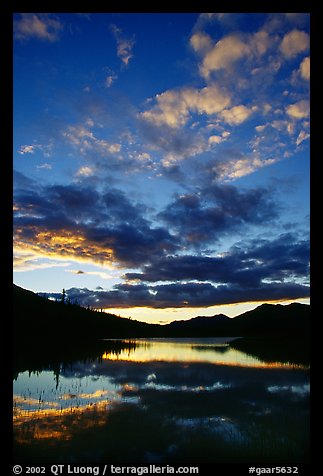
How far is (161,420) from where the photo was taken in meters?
18.6

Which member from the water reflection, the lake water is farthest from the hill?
the lake water

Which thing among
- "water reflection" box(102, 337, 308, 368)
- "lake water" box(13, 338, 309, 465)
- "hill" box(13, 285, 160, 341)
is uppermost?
"lake water" box(13, 338, 309, 465)

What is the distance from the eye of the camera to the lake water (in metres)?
14.1

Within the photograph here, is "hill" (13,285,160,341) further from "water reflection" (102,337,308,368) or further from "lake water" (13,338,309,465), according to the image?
"lake water" (13,338,309,465)

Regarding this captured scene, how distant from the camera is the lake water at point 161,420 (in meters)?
14.1

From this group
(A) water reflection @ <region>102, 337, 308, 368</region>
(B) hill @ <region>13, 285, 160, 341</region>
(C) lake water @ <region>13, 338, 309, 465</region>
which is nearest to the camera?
(C) lake water @ <region>13, 338, 309, 465</region>

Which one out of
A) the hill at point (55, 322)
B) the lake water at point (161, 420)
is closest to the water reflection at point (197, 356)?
the lake water at point (161, 420)

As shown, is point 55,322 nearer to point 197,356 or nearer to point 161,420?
point 197,356

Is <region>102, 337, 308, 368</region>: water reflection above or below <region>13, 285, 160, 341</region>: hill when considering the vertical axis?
above

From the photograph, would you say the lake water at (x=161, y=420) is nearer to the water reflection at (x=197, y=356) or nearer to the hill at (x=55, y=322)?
the water reflection at (x=197, y=356)

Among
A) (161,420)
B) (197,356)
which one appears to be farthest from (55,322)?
(161,420)
